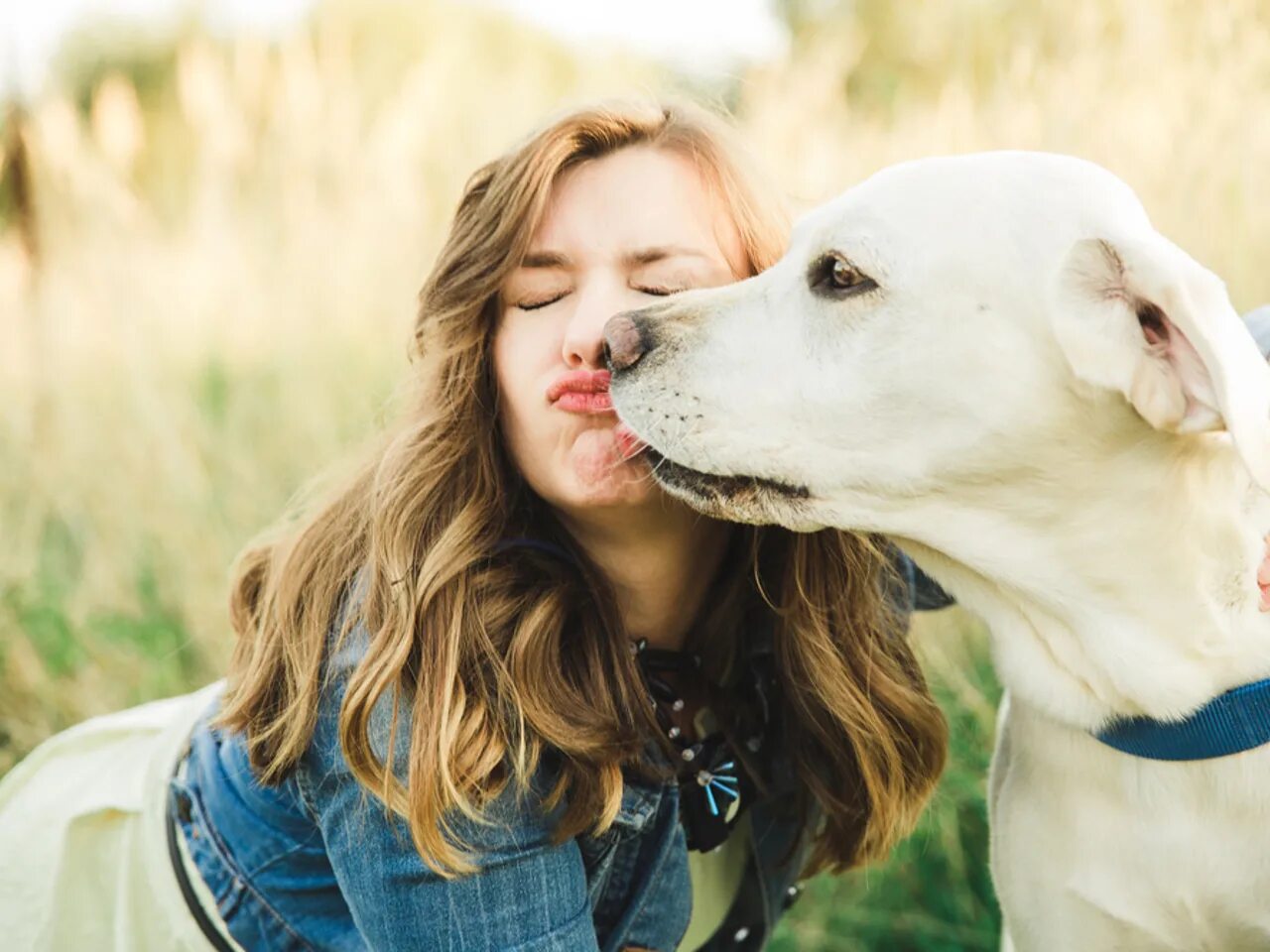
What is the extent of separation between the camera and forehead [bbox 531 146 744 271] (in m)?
1.88

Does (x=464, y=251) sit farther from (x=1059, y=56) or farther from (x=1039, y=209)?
(x=1059, y=56)

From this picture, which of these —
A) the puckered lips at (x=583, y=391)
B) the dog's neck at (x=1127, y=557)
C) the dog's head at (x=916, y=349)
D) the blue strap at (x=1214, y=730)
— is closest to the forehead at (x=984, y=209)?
the dog's head at (x=916, y=349)

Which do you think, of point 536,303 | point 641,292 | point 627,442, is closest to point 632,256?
point 641,292

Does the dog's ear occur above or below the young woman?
above

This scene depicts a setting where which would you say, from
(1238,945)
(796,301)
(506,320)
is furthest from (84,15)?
(1238,945)

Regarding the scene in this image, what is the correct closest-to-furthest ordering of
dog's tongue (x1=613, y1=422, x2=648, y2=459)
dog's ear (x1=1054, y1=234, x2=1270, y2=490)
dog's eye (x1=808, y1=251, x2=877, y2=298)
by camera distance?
dog's ear (x1=1054, y1=234, x2=1270, y2=490), dog's eye (x1=808, y1=251, x2=877, y2=298), dog's tongue (x1=613, y1=422, x2=648, y2=459)

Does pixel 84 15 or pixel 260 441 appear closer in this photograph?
pixel 260 441

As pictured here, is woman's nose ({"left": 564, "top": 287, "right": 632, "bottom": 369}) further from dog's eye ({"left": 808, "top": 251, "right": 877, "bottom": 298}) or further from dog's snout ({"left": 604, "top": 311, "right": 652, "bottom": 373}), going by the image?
dog's eye ({"left": 808, "top": 251, "right": 877, "bottom": 298})

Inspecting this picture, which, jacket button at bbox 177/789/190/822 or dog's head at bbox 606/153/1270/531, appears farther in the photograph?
jacket button at bbox 177/789/190/822

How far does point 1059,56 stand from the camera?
3398mm

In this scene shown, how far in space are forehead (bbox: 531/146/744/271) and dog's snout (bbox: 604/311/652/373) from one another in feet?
0.68

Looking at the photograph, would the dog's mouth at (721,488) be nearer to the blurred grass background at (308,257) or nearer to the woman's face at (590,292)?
the woman's face at (590,292)

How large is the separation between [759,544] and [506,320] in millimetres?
581

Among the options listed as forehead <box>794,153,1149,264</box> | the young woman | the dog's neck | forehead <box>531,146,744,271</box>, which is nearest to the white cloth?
the young woman
